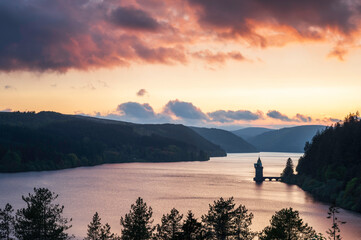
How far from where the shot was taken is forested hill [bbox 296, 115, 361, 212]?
121 meters

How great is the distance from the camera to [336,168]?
149 metres

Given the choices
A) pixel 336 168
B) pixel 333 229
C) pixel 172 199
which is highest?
pixel 336 168

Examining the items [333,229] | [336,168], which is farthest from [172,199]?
[336,168]

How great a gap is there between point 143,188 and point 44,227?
11640 centimetres

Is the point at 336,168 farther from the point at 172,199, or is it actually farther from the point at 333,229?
the point at 333,229

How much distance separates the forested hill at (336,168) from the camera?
12088cm

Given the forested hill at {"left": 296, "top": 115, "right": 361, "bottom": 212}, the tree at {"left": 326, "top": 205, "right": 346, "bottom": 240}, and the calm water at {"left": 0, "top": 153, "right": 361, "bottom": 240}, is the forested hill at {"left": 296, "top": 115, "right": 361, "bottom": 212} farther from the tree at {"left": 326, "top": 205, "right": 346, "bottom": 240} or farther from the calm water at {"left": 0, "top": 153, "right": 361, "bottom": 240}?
the tree at {"left": 326, "top": 205, "right": 346, "bottom": 240}

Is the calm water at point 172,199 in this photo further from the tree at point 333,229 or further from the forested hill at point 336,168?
the forested hill at point 336,168

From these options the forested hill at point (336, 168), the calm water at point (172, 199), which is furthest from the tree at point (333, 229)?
the forested hill at point (336, 168)

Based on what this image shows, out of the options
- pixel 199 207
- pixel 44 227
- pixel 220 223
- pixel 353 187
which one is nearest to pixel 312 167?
pixel 353 187

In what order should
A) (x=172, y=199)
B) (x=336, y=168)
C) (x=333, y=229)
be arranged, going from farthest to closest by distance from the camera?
1. (x=336, y=168)
2. (x=172, y=199)
3. (x=333, y=229)

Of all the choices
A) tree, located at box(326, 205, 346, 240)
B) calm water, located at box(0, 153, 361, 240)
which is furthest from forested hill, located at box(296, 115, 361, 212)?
tree, located at box(326, 205, 346, 240)

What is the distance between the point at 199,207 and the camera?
12012 cm

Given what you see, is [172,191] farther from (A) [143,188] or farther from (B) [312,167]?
(B) [312,167]
